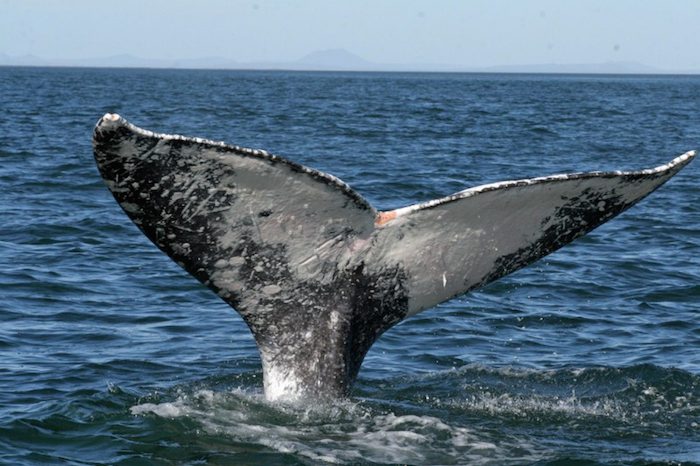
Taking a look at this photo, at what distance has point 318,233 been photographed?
4996 mm

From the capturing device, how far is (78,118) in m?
37.8

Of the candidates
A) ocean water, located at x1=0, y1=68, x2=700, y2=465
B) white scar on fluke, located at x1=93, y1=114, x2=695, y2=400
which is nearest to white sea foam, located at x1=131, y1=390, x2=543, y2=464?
ocean water, located at x1=0, y1=68, x2=700, y2=465

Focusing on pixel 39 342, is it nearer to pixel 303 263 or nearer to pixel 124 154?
pixel 303 263

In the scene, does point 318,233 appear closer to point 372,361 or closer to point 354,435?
point 354,435

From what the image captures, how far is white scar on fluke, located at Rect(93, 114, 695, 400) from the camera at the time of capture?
4.56 meters

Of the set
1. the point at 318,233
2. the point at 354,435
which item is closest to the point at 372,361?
the point at 354,435

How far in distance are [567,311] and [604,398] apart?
354 centimetres

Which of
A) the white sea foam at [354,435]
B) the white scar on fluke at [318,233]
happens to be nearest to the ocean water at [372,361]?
the white sea foam at [354,435]

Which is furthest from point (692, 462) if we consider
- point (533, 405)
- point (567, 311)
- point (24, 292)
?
point (24, 292)

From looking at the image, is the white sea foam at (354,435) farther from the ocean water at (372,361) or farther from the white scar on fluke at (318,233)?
the white scar on fluke at (318,233)

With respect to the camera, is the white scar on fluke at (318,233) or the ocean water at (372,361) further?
the ocean water at (372,361)

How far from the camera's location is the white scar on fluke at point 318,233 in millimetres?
4559

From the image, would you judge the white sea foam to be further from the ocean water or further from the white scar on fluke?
the white scar on fluke

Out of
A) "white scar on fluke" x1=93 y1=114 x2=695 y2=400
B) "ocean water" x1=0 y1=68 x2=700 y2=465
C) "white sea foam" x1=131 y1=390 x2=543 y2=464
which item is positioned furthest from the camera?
"ocean water" x1=0 y1=68 x2=700 y2=465
